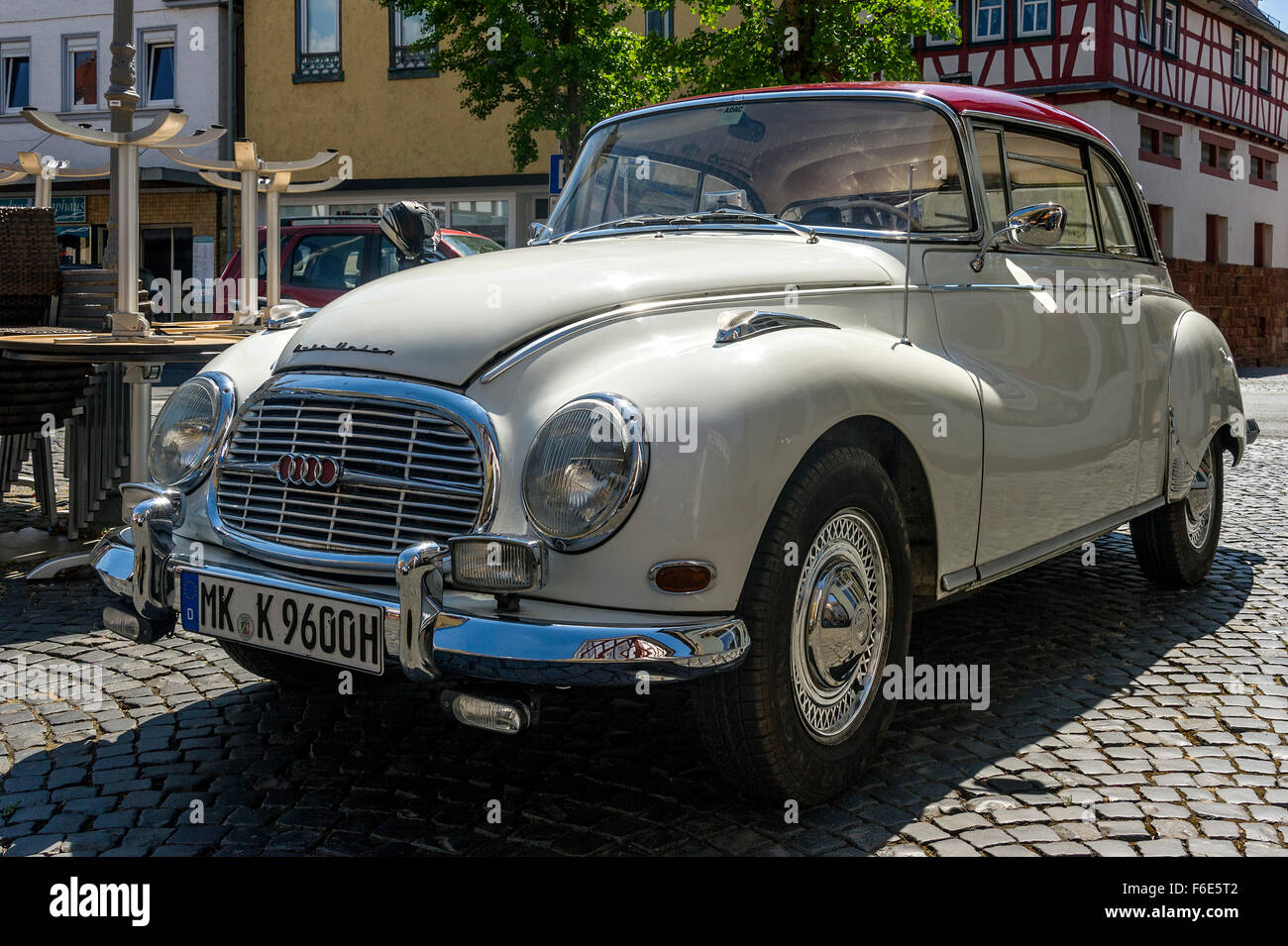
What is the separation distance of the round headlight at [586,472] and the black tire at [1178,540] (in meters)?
3.50

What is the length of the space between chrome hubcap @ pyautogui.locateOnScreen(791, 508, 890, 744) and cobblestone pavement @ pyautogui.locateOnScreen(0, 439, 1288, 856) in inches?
10.4

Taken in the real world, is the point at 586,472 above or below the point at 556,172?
below

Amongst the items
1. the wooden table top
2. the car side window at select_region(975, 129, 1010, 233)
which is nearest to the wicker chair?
the wooden table top

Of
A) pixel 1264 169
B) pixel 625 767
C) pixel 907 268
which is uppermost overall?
pixel 1264 169

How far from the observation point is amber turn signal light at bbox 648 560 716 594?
2934mm

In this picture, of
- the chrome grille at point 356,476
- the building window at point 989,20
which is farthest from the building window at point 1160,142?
the chrome grille at point 356,476

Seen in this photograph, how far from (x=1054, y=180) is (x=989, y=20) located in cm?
2162

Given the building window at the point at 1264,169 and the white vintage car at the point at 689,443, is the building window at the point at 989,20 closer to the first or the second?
the building window at the point at 1264,169

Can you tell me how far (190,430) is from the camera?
3779 millimetres

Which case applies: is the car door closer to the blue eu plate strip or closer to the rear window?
the blue eu plate strip

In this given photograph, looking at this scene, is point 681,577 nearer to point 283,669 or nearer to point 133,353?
point 283,669

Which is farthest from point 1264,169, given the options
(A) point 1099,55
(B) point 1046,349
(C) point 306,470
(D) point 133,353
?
(C) point 306,470
